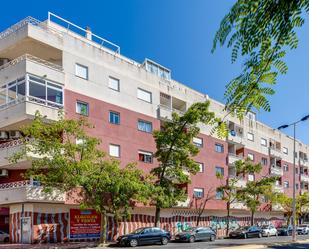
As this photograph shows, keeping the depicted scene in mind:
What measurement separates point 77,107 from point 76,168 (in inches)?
304

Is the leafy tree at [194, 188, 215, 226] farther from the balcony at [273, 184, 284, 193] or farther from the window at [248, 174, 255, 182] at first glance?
the balcony at [273, 184, 284, 193]

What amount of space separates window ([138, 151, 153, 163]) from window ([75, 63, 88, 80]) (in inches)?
347

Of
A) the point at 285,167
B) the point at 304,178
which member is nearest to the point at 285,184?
the point at 285,167

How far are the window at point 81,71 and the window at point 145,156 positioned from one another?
8810 millimetres

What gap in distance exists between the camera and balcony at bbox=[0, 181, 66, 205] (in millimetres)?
29797

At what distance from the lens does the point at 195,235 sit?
3875 cm

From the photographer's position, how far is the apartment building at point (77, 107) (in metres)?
31.1

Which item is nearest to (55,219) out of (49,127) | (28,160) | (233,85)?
(28,160)

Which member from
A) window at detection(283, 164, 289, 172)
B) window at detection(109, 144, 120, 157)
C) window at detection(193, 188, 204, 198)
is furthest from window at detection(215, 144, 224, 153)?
window at detection(283, 164, 289, 172)

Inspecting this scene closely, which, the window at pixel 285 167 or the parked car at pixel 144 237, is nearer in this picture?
the parked car at pixel 144 237

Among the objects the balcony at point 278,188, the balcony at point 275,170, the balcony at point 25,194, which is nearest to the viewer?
the balcony at point 25,194

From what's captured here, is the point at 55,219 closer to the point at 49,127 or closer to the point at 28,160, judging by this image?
the point at 28,160

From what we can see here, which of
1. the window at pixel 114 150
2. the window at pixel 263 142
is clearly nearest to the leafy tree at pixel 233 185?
the window at pixel 263 142

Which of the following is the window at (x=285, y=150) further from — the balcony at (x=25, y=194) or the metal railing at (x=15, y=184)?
the metal railing at (x=15, y=184)
